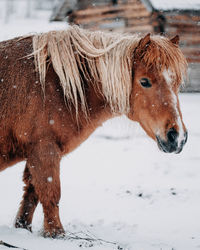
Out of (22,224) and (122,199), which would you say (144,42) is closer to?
(22,224)

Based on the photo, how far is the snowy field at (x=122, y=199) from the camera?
10.6ft

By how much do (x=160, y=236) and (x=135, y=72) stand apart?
66.8 inches

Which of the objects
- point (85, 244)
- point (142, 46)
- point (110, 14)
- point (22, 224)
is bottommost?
point (85, 244)

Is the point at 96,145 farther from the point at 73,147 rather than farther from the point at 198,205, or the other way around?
the point at 73,147

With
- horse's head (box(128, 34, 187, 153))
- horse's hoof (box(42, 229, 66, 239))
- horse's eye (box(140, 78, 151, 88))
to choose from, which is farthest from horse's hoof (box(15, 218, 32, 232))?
horse's eye (box(140, 78, 151, 88))

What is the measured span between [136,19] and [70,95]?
11175 millimetres

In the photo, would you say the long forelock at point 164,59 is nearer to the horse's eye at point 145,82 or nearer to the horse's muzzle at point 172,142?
the horse's eye at point 145,82

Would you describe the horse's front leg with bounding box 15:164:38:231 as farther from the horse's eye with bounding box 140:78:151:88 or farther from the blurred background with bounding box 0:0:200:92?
the blurred background with bounding box 0:0:200:92

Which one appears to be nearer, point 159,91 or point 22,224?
point 159,91

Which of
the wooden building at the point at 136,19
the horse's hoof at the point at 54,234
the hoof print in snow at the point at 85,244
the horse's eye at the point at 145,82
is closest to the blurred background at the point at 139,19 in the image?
the wooden building at the point at 136,19

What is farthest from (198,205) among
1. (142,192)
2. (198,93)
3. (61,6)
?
(61,6)

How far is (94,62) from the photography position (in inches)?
128

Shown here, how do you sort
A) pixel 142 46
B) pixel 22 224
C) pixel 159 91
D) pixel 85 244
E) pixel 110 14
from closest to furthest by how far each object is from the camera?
pixel 85 244 < pixel 159 91 < pixel 142 46 < pixel 22 224 < pixel 110 14

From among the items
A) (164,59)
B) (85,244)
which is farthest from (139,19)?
(85,244)
